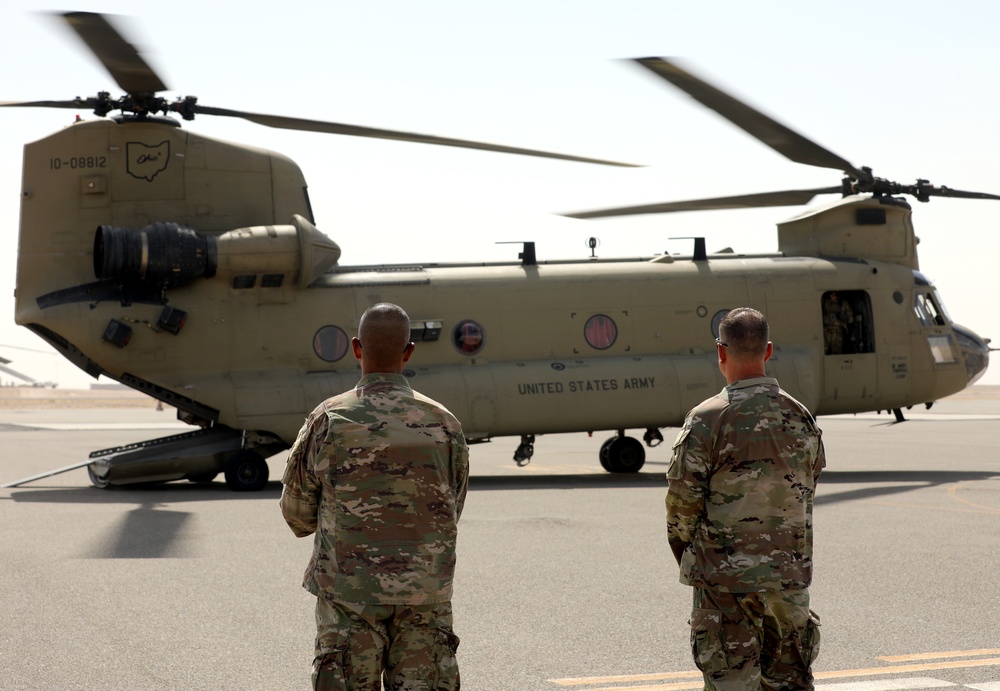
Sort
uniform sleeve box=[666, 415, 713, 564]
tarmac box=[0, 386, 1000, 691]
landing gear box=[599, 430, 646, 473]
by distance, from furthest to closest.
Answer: landing gear box=[599, 430, 646, 473] < tarmac box=[0, 386, 1000, 691] < uniform sleeve box=[666, 415, 713, 564]

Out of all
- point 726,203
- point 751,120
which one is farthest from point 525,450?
point 751,120

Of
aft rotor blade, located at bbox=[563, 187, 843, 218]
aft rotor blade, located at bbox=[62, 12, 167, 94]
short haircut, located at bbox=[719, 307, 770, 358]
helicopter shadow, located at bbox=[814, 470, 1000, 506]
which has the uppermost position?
aft rotor blade, located at bbox=[62, 12, 167, 94]

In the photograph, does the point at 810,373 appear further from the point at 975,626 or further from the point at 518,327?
the point at 975,626

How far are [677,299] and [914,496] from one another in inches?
209

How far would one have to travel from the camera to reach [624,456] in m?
20.5

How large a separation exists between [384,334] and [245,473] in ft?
42.5

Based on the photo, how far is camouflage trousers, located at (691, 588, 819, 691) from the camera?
450 centimetres

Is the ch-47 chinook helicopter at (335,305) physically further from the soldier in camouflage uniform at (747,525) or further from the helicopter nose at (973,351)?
the soldier in camouflage uniform at (747,525)

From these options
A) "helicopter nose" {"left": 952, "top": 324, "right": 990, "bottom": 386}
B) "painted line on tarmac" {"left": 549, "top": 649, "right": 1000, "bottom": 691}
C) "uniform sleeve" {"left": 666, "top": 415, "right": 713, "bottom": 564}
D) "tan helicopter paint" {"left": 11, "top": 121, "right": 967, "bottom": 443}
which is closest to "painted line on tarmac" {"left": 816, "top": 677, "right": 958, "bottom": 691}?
"painted line on tarmac" {"left": 549, "top": 649, "right": 1000, "bottom": 691}

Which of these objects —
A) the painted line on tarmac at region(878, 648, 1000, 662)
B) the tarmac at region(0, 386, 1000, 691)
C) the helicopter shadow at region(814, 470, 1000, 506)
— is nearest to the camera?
the tarmac at region(0, 386, 1000, 691)

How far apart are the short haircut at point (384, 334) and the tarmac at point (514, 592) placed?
244cm

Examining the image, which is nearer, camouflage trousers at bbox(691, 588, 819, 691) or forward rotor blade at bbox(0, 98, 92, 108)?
camouflage trousers at bbox(691, 588, 819, 691)

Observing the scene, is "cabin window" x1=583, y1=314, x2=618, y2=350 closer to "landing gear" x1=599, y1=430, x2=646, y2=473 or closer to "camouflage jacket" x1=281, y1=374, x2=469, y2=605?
"landing gear" x1=599, y1=430, x2=646, y2=473

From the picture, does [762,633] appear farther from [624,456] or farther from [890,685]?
[624,456]
